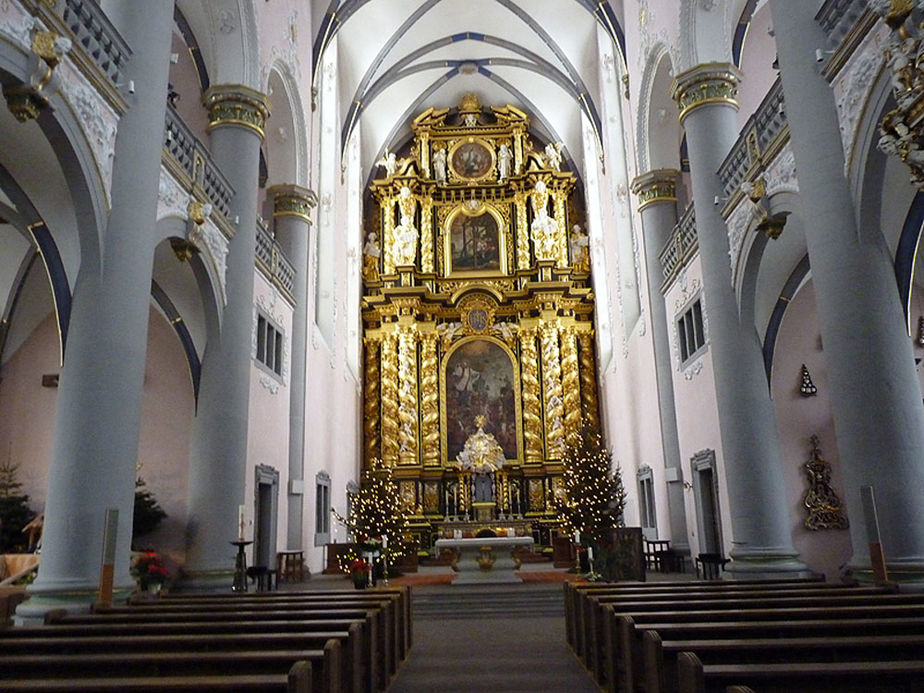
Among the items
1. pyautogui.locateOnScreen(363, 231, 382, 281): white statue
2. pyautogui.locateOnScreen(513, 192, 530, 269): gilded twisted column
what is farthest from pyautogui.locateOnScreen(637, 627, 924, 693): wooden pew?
pyautogui.locateOnScreen(363, 231, 382, 281): white statue

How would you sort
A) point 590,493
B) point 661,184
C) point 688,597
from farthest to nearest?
point 590,493, point 661,184, point 688,597

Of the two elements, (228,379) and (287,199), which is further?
(287,199)

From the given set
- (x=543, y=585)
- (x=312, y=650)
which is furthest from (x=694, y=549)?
(x=312, y=650)

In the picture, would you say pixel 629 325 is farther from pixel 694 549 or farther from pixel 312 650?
pixel 312 650

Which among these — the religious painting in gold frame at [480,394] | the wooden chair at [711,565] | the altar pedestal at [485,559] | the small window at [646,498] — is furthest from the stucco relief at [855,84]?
the religious painting in gold frame at [480,394]

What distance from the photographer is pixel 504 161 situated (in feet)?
98.0

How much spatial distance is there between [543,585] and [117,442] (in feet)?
30.0

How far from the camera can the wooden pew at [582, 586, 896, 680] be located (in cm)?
606

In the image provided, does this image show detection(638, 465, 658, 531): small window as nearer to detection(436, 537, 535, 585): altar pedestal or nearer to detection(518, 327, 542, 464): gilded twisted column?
detection(436, 537, 535, 585): altar pedestal

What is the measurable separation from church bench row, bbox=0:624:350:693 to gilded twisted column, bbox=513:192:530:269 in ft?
81.0

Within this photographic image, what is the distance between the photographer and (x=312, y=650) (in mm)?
4492

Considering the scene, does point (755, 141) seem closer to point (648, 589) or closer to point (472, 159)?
point (648, 589)

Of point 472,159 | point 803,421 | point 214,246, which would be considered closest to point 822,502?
point 803,421

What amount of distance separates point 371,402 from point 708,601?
21900 mm
